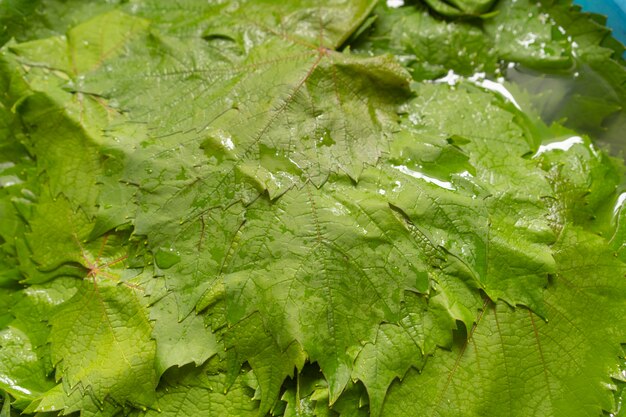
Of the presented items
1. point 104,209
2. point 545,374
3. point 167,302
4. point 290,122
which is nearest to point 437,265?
point 545,374

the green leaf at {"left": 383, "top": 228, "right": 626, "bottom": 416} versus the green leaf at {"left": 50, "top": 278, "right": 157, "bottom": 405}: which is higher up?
the green leaf at {"left": 383, "top": 228, "right": 626, "bottom": 416}

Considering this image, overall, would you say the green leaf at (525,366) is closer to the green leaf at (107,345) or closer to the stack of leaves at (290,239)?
the stack of leaves at (290,239)

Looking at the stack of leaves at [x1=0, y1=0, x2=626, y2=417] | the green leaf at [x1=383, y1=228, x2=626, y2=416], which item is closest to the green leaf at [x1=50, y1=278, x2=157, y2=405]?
the stack of leaves at [x1=0, y1=0, x2=626, y2=417]

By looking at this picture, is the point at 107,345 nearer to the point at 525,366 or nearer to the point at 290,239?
the point at 290,239

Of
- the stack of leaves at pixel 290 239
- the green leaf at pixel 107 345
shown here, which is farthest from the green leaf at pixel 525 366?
the green leaf at pixel 107 345

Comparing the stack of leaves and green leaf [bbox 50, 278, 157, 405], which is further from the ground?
the stack of leaves

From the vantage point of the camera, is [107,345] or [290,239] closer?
[290,239]

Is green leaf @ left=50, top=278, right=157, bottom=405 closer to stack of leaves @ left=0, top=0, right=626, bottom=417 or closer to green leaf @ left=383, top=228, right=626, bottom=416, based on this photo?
stack of leaves @ left=0, top=0, right=626, bottom=417

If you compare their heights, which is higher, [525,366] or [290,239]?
[290,239]

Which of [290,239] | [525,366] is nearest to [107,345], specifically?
[290,239]
